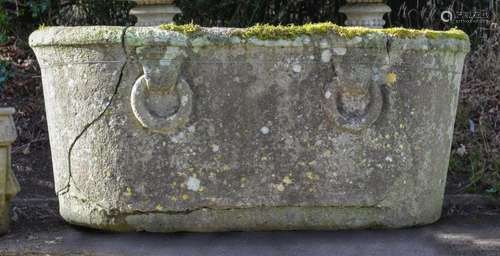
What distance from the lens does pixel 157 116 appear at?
10.9 ft

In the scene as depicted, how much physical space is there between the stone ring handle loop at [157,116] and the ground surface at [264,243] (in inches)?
22.5

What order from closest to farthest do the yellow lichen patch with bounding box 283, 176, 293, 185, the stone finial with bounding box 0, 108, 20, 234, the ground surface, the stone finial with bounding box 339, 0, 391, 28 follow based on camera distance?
the ground surface, the yellow lichen patch with bounding box 283, 176, 293, 185, the stone finial with bounding box 0, 108, 20, 234, the stone finial with bounding box 339, 0, 391, 28

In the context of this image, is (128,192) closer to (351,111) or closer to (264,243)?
(264,243)

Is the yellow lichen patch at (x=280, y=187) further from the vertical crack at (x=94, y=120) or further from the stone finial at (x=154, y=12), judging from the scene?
the stone finial at (x=154, y=12)

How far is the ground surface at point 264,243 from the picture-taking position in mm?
3244

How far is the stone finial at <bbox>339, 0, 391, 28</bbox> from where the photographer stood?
15.5 ft

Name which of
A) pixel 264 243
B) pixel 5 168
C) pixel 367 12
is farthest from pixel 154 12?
pixel 264 243

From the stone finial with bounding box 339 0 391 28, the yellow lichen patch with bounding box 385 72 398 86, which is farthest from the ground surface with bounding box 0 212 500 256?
the stone finial with bounding box 339 0 391 28

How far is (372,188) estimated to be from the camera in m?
3.40

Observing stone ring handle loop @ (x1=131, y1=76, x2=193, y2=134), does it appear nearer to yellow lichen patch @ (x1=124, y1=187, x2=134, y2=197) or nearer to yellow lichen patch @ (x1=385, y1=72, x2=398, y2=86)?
yellow lichen patch @ (x1=124, y1=187, x2=134, y2=197)

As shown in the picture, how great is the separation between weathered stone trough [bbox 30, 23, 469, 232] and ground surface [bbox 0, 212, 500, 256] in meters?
0.06

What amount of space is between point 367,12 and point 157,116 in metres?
2.05

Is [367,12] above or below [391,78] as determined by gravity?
above

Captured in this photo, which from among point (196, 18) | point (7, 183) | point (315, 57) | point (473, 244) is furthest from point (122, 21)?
point (473, 244)
